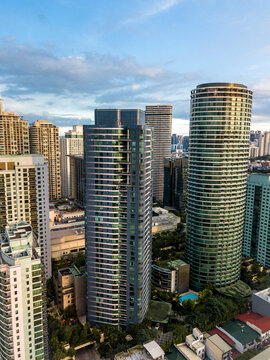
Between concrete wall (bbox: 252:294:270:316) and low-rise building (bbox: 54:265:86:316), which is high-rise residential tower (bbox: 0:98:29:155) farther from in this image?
concrete wall (bbox: 252:294:270:316)

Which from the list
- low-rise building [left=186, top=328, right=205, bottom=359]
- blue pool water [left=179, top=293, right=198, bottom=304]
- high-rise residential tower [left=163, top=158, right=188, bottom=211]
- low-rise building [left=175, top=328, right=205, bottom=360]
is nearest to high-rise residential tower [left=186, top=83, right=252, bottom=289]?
blue pool water [left=179, top=293, right=198, bottom=304]

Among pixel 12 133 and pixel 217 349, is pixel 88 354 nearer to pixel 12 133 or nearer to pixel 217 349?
pixel 217 349

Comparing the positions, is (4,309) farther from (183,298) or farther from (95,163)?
(183,298)

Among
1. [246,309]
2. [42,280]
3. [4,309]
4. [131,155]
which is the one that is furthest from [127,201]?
[246,309]

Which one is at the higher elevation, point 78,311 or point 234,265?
point 234,265

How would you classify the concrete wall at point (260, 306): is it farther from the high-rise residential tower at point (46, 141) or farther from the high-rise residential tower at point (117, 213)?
the high-rise residential tower at point (46, 141)

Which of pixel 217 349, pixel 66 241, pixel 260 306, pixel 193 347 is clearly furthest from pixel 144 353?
pixel 66 241

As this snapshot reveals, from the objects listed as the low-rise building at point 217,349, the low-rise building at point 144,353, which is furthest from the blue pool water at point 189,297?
the low-rise building at point 144,353
